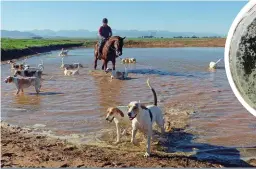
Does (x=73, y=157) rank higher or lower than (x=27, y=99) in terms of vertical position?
higher

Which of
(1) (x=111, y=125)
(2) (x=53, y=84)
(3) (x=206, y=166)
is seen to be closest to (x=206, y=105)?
(1) (x=111, y=125)

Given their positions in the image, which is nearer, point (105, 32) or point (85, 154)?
point (85, 154)

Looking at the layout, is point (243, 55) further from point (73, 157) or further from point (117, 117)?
point (117, 117)

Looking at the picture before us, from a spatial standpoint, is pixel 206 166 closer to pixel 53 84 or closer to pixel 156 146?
pixel 156 146

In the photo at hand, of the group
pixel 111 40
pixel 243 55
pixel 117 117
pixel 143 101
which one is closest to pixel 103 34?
pixel 111 40

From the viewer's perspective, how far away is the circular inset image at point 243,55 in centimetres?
242

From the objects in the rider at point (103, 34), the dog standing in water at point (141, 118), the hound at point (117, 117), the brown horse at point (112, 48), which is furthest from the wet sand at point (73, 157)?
the rider at point (103, 34)

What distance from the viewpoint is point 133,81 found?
56.3ft

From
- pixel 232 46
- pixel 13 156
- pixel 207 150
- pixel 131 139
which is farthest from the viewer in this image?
→ pixel 131 139

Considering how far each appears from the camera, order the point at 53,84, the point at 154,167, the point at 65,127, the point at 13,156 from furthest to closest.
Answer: the point at 53,84
the point at 65,127
the point at 13,156
the point at 154,167

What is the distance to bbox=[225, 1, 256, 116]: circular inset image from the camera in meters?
2.42

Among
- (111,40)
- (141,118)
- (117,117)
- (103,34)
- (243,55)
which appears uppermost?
(103,34)

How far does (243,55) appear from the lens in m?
2.44

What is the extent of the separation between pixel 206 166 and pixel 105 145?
6.82 ft
